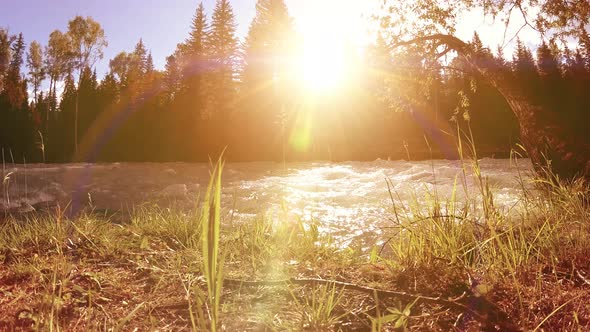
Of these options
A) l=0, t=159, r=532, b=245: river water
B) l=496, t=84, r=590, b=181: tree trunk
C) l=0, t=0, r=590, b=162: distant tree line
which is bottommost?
l=0, t=159, r=532, b=245: river water

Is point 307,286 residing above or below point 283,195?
above

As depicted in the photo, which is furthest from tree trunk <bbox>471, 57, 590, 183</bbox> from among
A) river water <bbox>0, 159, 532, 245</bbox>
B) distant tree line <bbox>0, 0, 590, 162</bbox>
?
distant tree line <bbox>0, 0, 590, 162</bbox>

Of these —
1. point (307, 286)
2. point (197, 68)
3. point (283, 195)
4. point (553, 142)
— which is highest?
point (197, 68)

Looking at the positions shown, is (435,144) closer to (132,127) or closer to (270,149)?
(270,149)

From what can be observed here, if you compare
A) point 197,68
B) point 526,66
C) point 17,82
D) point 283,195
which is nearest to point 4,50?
point 17,82

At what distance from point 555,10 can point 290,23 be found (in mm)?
30059

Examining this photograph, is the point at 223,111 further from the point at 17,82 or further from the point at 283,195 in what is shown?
the point at 17,82

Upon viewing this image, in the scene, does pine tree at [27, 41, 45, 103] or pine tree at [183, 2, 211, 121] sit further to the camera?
pine tree at [27, 41, 45, 103]

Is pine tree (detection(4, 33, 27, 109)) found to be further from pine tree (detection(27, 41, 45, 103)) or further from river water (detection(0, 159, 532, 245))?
river water (detection(0, 159, 532, 245))

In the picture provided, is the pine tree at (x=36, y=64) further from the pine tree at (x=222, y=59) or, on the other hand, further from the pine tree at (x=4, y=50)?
the pine tree at (x=222, y=59)

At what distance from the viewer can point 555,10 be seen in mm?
6012

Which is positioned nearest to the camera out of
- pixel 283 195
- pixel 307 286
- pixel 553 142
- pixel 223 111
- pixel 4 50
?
pixel 307 286

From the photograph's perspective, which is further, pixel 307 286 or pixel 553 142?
pixel 553 142

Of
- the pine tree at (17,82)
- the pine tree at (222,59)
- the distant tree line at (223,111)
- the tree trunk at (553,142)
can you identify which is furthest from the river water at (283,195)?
the pine tree at (17,82)
